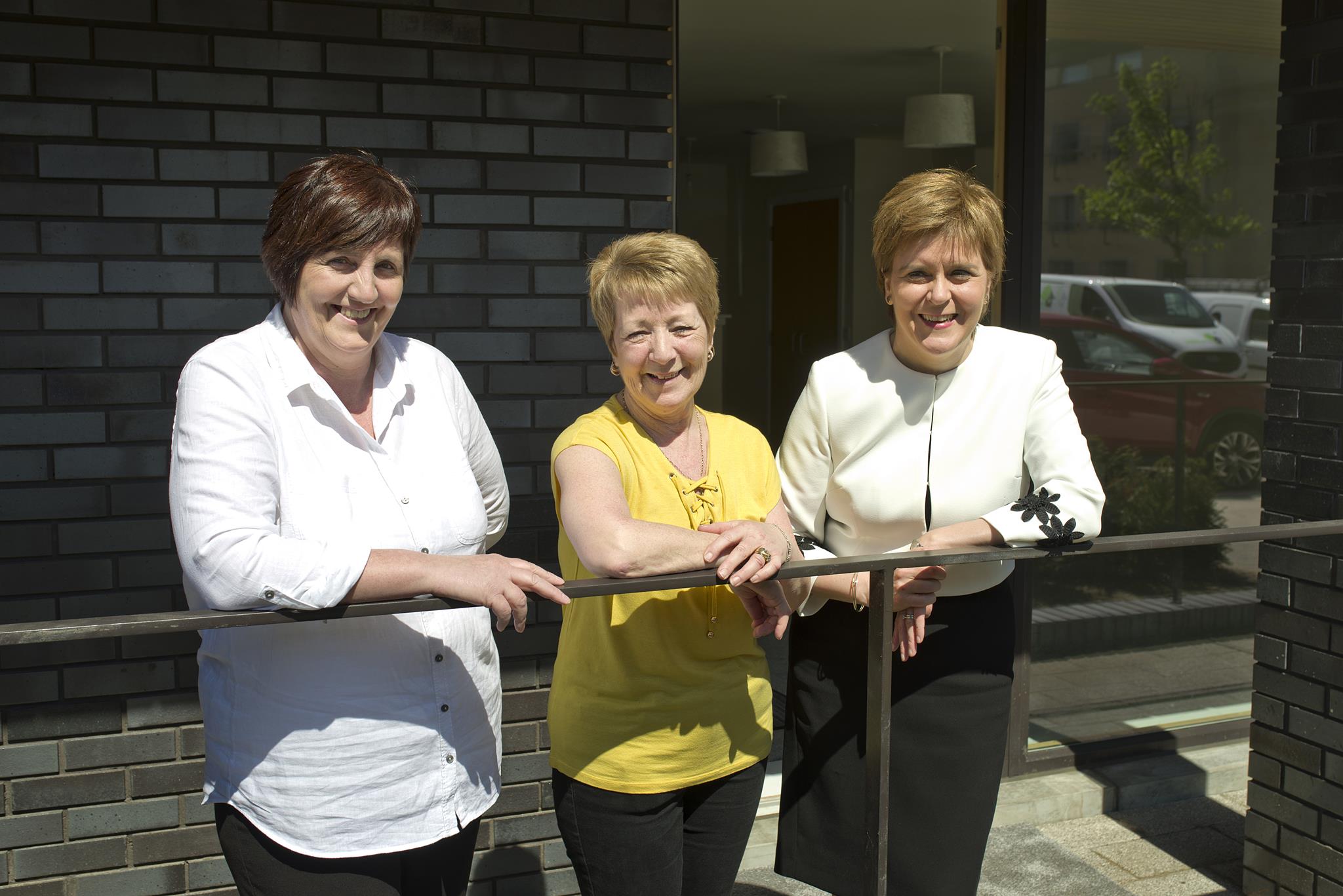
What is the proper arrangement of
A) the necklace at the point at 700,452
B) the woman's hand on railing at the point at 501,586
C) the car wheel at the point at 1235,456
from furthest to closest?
the car wheel at the point at 1235,456 < the necklace at the point at 700,452 < the woman's hand on railing at the point at 501,586

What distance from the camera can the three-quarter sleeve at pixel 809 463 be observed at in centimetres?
215

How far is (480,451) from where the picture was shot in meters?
2.07

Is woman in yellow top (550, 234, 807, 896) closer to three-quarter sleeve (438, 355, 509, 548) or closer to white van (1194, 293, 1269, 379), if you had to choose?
three-quarter sleeve (438, 355, 509, 548)

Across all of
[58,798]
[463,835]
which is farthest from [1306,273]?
[58,798]

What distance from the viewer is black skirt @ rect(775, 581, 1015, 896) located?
220cm

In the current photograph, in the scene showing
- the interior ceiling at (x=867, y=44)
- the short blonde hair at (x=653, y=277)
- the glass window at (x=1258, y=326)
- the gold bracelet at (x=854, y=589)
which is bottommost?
the gold bracelet at (x=854, y=589)

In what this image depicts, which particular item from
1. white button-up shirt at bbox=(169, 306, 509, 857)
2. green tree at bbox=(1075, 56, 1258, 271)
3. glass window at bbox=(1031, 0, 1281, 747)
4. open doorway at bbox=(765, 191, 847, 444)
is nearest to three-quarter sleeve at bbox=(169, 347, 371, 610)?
white button-up shirt at bbox=(169, 306, 509, 857)

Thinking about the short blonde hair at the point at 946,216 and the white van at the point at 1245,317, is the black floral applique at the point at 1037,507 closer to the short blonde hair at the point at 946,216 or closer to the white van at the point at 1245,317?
the short blonde hair at the point at 946,216

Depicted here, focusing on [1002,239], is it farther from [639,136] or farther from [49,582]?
[49,582]

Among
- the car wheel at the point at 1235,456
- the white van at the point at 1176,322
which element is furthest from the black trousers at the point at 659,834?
the car wheel at the point at 1235,456

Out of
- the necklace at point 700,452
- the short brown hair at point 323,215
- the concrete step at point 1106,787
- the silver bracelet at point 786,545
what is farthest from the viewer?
the concrete step at point 1106,787

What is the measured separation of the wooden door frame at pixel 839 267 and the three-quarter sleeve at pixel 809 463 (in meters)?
8.06

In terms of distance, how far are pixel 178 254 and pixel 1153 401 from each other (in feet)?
12.9

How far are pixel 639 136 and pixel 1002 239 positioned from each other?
4.34 ft
